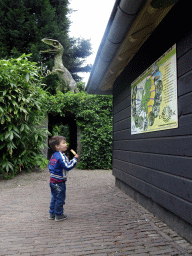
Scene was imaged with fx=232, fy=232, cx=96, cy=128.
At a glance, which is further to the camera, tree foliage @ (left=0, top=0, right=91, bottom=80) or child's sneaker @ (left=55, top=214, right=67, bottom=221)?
tree foliage @ (left=0, top=0, right=91, bottom=80)

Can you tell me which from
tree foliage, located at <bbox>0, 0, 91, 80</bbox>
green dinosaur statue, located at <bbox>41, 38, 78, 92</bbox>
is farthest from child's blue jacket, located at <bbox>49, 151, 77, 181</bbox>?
tree foliage, located at <bbox>0, 0, 91, 80</bbox>

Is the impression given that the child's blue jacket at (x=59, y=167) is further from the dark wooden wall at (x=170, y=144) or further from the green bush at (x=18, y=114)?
the green bush at (x=18, y=114)

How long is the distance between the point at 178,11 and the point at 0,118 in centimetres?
561

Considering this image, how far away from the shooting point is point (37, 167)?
9000 millimetres

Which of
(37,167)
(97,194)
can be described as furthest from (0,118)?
(97,194)

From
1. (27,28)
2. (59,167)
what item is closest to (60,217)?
(59,167)

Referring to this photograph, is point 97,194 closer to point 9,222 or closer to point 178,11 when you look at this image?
point 9,222

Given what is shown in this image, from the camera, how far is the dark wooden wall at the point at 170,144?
2.70m

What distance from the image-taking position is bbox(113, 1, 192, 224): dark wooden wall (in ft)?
8.84

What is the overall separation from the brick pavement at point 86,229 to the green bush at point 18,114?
2330 millimetres

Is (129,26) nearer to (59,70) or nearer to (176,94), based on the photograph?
(176,94)

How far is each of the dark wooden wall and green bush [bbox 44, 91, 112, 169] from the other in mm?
5432

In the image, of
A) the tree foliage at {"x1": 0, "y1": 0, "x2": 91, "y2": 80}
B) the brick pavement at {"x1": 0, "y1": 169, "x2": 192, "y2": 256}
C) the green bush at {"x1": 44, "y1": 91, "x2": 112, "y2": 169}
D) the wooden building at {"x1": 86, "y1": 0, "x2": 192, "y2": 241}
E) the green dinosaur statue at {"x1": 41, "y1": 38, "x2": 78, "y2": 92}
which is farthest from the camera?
the tree foliage at {"x1": 0, "y1": 0, "x2": 91, "y2": 80}

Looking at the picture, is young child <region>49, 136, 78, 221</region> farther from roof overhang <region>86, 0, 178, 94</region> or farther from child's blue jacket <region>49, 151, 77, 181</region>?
roof overhang <region>86, 0, 178, 94</region>
